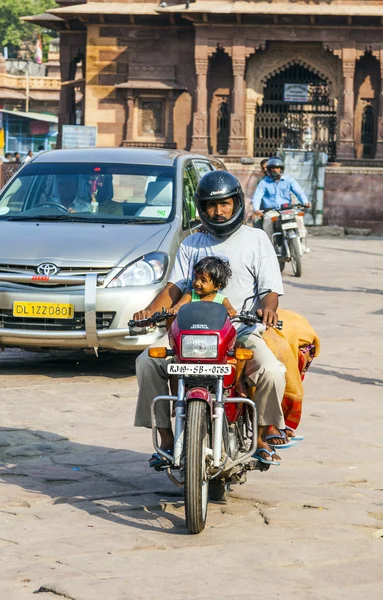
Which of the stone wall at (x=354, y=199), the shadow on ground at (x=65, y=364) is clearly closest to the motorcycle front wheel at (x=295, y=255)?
the shadow on ground at (x=65, y=364)

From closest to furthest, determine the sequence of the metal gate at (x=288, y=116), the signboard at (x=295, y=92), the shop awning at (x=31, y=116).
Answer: the signboard at (x=295, y=92)
the metal gate at (x=288, y=116)
the shop awning at (x=31, y=116)

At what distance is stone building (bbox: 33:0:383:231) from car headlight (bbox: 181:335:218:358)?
33.3m

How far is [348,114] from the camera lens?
38.0 meters

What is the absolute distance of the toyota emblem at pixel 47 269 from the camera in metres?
8.61

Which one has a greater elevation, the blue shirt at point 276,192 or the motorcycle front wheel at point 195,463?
the blue shirt at point 276,192

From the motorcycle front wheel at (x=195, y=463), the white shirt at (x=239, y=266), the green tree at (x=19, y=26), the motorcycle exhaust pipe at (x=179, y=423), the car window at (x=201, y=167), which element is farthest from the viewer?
the green tree at (x=19, y=26)

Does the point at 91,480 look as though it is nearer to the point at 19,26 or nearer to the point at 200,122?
the point at 200,122

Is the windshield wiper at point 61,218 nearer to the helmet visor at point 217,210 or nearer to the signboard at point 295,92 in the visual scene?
the helmet visor at point 217,210

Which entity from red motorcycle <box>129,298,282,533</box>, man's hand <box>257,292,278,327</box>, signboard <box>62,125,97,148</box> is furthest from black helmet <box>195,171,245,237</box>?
signboard <box>62,125,97,148</box>

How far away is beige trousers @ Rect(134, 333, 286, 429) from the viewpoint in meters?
5.19

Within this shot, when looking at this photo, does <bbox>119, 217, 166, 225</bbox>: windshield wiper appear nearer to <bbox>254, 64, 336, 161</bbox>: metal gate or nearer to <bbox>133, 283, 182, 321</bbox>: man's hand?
<bbox>133, 283, 182, 321</bbox>: man's hand

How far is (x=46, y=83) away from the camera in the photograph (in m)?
70.7

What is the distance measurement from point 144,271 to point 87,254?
42 centimetres

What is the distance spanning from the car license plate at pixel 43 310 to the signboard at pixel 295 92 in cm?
3111
